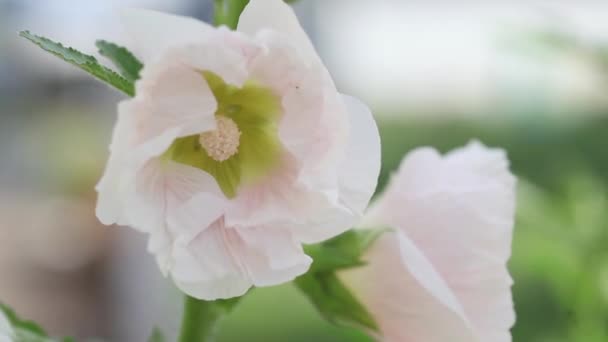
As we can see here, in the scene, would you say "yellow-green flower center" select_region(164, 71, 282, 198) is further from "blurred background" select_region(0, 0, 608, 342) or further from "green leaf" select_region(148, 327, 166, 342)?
"blurred background" select_region(0, 0, 608, 342)

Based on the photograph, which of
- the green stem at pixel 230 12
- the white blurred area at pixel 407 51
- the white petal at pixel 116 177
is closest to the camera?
the white petal at pixel 116 177

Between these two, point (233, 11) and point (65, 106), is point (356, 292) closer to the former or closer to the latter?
point (233, 11)

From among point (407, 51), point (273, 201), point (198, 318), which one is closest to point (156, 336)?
point (198, 318)

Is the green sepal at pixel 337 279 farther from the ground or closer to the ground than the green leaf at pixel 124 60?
closer to the ground

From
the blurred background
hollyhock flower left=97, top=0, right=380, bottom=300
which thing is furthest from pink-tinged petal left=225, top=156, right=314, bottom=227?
the blurred background

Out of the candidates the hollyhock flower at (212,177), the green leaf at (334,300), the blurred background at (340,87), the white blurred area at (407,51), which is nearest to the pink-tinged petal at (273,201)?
the hollyhock flower at (212,177)

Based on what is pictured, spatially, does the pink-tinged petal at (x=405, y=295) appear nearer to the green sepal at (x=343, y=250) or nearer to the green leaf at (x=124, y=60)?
the green sepal at (x=343, y=250)

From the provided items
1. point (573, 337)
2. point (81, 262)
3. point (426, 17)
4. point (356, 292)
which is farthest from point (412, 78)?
point (356, 292)
